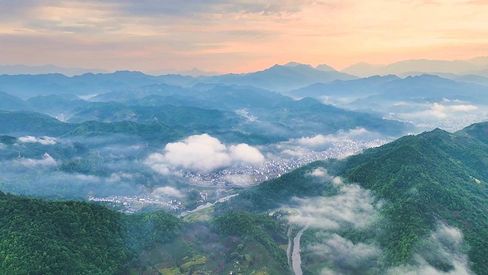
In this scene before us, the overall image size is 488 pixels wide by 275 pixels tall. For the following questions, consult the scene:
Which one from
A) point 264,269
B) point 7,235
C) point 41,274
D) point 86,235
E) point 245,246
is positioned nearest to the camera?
point 41,274

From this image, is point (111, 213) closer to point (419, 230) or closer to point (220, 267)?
point (220, 267)

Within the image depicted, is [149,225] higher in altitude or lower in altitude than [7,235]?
lower

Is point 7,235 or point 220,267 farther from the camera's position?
point 220,267

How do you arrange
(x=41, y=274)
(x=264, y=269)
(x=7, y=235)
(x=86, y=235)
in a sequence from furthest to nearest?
(x=264, y=269), (x=86, y=235), (x=7, y=235), (x=41, y=274)

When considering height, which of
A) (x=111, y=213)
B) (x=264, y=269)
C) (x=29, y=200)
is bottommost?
(x=264, y=269)

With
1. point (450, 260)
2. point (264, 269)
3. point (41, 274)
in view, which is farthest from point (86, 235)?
point (450, 260)

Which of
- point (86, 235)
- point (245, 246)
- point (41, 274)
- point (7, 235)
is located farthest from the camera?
point (245, 246)

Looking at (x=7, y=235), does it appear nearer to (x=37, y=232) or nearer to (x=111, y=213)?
(x=37, y=232)

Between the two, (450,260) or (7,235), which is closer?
(7,235)

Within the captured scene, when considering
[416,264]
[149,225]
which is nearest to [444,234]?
[416,264]
